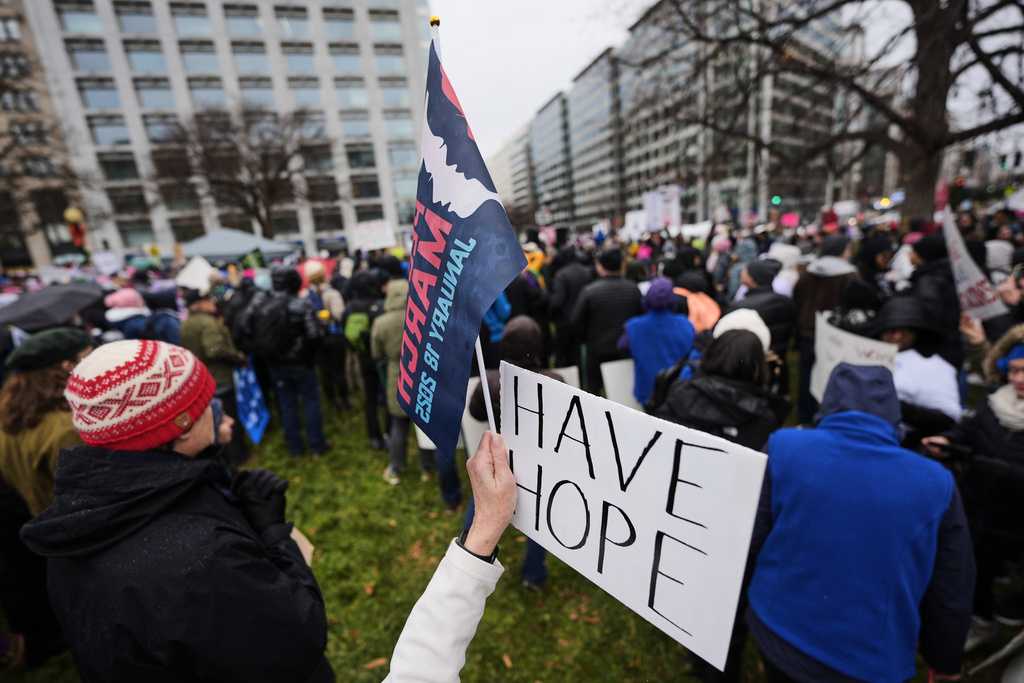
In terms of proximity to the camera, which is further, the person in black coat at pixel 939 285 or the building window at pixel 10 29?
the building window at pixel 10 29

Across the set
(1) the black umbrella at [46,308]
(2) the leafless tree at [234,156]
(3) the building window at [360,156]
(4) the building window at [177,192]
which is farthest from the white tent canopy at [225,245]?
(3) the building window at [360,156]

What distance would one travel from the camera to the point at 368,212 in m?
42.6

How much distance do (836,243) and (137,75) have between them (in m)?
50.5

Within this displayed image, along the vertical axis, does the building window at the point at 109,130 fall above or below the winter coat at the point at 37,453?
above

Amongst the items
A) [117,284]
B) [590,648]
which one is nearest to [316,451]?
[590,648]

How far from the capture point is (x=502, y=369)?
1.14 metres

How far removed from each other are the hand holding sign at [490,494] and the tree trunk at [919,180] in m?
11.4

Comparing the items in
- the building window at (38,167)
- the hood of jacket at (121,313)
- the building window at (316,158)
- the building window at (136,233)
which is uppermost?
the building window at (316,158)

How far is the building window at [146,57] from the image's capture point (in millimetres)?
36188

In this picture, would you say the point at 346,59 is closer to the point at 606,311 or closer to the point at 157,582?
the point at 606,311

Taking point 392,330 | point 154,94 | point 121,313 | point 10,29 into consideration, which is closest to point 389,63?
point 154,94

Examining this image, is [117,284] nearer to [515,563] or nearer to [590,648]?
[515,563]

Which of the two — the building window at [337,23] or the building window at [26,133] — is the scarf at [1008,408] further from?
the building window at [337,23]

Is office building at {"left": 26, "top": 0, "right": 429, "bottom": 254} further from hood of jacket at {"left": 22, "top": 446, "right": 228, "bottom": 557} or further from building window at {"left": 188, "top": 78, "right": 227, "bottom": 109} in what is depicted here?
hood of jacket at {"left": 22, "top": 446, "right": 228, "bottom": 557}
